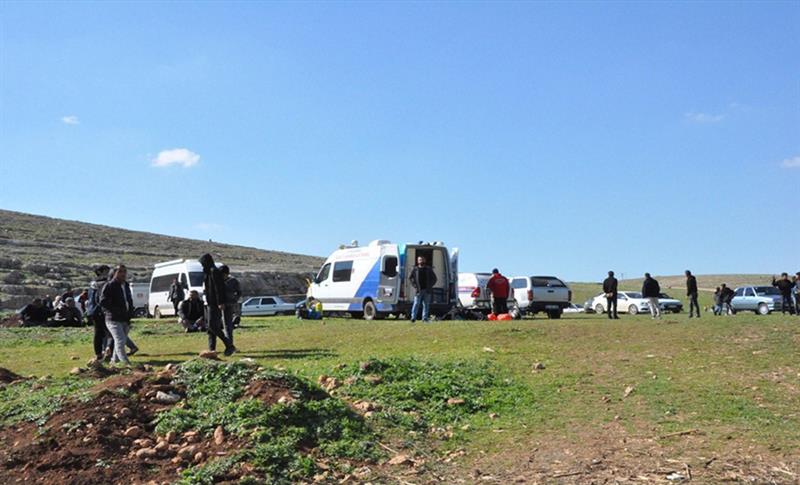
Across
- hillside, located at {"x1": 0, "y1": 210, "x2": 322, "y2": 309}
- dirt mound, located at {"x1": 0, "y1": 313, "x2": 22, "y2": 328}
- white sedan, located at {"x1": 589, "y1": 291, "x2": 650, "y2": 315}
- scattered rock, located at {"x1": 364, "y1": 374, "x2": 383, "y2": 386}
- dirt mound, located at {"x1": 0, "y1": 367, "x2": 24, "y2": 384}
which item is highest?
hillside, located at {"x1": 0, "y1": 210, "x2": 322, "y2": 309}

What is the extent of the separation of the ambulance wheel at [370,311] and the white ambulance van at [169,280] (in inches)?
340

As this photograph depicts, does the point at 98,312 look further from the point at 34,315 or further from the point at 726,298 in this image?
the point at 726,298

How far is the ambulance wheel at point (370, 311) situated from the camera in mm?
25406

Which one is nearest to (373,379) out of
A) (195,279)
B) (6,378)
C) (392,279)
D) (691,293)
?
(6,378)

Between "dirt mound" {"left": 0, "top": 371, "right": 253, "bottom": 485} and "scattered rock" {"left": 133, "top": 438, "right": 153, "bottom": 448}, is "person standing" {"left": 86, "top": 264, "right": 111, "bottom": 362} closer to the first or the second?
"dirt mound" {"left": 0, "top": 371, "right": 253, "bottom": 485}

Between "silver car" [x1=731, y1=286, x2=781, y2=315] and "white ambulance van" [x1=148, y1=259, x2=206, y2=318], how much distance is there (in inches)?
1001

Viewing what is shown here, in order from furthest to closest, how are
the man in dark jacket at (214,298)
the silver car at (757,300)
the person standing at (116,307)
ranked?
the silver car at (757,300)
the man in dark jacket at (214,298)
the person standing at (116,307)

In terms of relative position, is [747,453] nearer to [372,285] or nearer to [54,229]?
[372,285]

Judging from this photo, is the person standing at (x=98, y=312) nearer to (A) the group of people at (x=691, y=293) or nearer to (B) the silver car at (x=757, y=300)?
(A) the group of people at (x=691, y=293)

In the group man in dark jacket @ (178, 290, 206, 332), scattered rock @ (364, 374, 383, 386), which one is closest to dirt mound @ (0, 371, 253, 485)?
scattered rock @ (364, 374, 383, 386)

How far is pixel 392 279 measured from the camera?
82.0ft

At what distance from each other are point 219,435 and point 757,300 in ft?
117

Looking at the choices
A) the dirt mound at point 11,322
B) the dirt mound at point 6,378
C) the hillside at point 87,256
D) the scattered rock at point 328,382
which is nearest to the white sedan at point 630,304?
the hillside at point 87,256

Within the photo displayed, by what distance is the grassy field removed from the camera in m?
7.01
